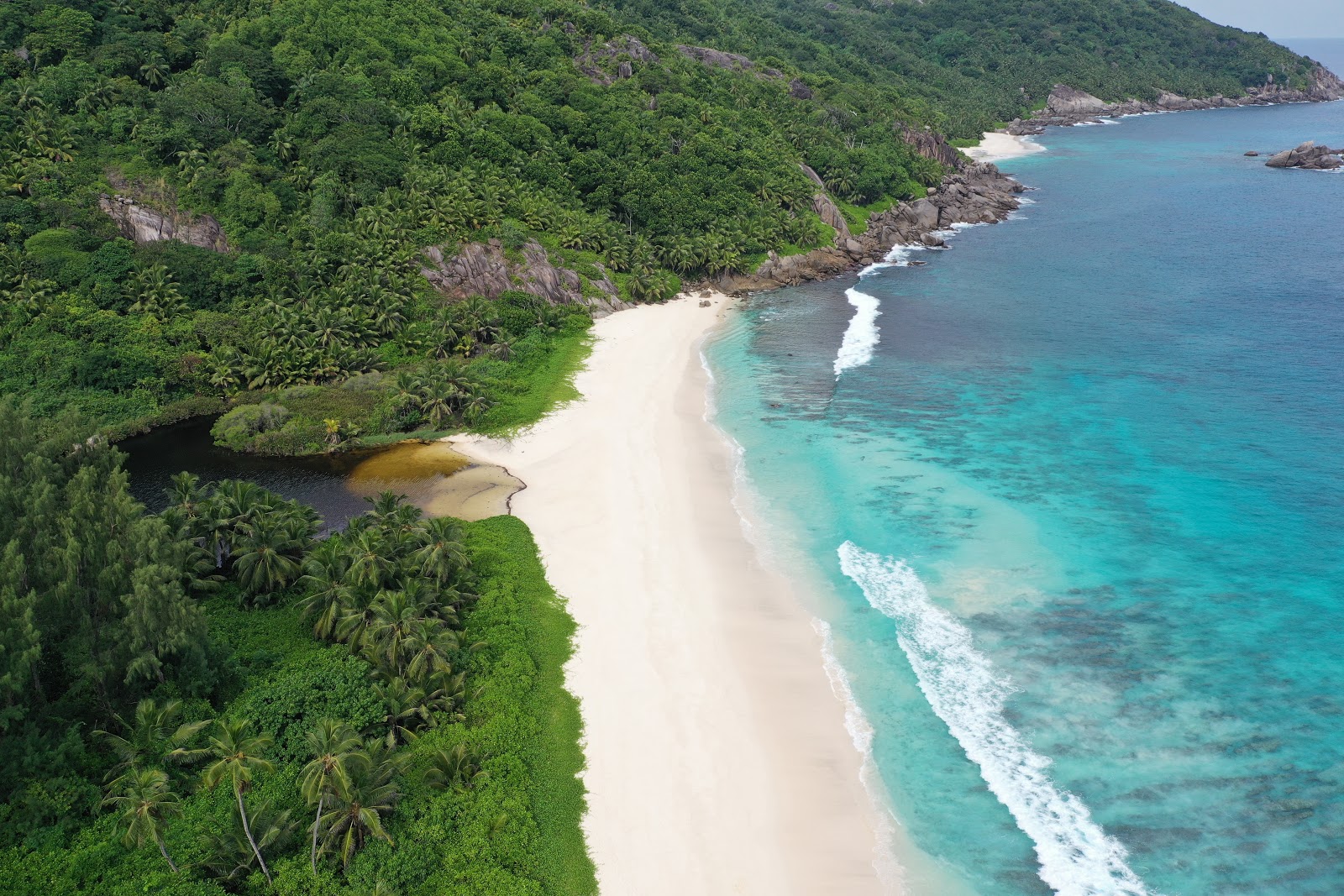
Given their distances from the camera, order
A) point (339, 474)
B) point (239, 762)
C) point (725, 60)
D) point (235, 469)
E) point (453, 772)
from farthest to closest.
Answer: point (725, 60) < point (235, 469) < point (339, 474) < point (453, 772) < point (239, 762)

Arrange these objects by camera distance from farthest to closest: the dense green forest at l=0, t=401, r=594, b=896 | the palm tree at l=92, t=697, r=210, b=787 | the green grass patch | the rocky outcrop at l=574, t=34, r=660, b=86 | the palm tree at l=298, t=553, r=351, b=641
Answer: the rocky outcrop at l=574, t=34, r=660, b=86, the green grass patch, the palm tree at l=298, t=553, r=351, b=641, the palm tree at l=92, t=697, r=210, b=787, the dense green forest at l=0, t=401, r=594, b=896

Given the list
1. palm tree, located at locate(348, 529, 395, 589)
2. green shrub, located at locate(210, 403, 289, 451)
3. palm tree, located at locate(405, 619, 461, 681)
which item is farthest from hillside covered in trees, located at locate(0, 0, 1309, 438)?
palm tree, located at locate(405, 619, 461, 681)

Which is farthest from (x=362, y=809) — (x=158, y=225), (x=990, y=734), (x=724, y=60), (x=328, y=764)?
(x=724, y=60)

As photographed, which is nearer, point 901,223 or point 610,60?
point 901,223

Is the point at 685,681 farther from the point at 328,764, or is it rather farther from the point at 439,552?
the point at 328,764

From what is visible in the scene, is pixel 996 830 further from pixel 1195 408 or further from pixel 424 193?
pixel 424 193

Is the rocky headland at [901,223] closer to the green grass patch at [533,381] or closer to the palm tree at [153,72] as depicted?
the green grass patch at [533,381]

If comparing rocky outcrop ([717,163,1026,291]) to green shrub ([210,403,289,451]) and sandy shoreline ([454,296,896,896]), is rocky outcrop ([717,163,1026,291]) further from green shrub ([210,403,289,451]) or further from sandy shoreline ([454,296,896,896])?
green shrub ([210,403,289,451])
